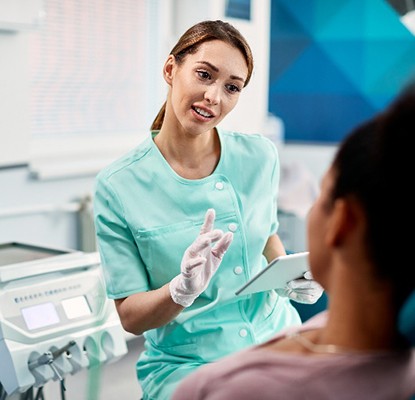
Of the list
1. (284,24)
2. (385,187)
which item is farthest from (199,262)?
(284,24)

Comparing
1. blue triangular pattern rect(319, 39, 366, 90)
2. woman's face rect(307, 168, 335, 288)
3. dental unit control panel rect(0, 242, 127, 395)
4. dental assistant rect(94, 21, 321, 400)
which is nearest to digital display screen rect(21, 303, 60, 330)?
dental unit control panel rect(0, 242, 127, 395)

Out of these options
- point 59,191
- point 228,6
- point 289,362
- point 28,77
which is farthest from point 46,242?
point 289,362

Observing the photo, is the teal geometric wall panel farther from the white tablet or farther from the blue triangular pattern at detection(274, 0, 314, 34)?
the white tablet

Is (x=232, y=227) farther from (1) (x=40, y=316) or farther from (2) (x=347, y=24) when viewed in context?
(2) (x=347, y=24)

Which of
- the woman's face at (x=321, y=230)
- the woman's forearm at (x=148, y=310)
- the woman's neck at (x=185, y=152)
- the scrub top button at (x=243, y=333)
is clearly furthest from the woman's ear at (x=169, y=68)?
the woman's face at (x=321, y=230)

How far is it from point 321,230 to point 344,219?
0.21ft

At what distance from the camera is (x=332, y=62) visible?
14.5 feet

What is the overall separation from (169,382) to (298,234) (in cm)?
237

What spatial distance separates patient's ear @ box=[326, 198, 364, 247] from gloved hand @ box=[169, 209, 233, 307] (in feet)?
1.79

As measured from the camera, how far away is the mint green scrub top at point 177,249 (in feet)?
5.32

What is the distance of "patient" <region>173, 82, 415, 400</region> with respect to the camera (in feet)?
2.84

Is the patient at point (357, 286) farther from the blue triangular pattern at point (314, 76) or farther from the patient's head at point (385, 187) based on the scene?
the blue triangular pattern at point (314, 76)

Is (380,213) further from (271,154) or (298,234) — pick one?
(298,234)

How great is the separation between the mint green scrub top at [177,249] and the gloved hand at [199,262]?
0.50 ft
